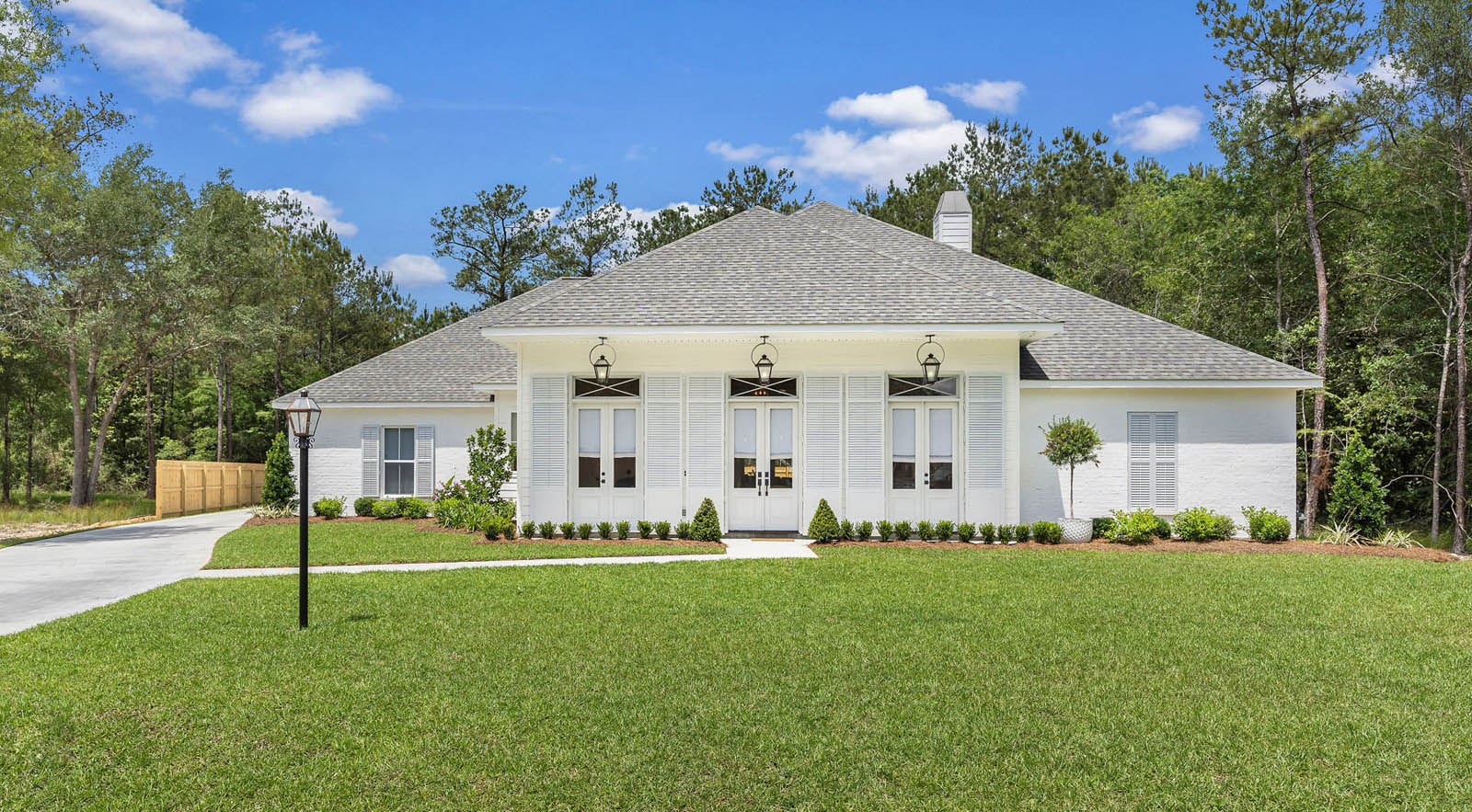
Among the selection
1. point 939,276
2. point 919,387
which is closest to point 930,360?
point 919,387

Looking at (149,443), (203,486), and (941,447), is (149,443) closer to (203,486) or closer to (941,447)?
(203,486)

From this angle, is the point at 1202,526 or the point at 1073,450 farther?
the point at 1202,526

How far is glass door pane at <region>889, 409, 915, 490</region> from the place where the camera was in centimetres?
1432

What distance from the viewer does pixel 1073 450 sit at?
13883 mm

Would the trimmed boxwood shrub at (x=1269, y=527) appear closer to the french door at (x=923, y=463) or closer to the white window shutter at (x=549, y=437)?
the french door at (x=923, y=463)

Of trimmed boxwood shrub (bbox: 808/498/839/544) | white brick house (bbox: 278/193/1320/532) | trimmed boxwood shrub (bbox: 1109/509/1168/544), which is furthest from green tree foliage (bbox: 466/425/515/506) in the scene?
trimmed boxwood shrub (bbox: 1109/509/1168/544)

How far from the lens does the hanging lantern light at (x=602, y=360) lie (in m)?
14.0

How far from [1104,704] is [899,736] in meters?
1.62

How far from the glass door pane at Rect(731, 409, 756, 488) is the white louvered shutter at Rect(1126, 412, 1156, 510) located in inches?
276

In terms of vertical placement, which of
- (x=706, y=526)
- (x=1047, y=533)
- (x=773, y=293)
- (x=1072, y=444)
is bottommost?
(x=1047, y=533)

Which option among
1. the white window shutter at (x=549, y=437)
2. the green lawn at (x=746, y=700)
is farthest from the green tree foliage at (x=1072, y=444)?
the white window shutter at (x=549, y=437)

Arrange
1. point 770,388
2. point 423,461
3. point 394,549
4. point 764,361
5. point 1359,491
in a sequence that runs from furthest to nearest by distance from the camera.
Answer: point 423,461 → point 1359,491 → point 770,388 → point 764,361 → point 394,549

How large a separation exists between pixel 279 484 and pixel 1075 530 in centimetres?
1763

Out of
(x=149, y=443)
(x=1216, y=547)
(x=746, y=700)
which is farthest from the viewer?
(x=149, y=443)
